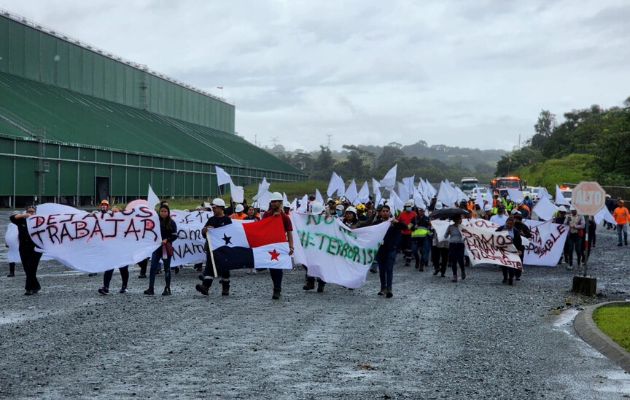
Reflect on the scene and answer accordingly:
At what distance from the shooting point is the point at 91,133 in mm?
50906

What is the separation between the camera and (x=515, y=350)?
10664 millimetres

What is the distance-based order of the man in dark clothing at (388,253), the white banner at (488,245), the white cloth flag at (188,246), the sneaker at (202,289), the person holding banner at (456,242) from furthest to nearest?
the white cloth flag at (188,246), the white banner at (488,245), the person holding banner at (456,242), the man in dark clothing at (388,253), the sneaker at (202,289)

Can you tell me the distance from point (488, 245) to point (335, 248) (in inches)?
199

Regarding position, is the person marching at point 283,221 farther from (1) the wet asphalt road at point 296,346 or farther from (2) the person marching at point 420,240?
(2) the person marching at point 420,240

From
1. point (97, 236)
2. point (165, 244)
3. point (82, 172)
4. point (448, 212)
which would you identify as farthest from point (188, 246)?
point (82, 172)

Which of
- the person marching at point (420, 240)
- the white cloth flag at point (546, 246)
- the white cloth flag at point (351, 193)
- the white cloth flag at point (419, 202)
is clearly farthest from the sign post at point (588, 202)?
the white cloth flag at point (351, 193)

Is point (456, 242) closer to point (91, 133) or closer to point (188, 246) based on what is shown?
point (188, 246)

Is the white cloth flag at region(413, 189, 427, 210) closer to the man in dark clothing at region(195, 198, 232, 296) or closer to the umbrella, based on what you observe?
the umbrella

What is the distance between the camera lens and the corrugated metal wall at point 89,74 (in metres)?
56.2

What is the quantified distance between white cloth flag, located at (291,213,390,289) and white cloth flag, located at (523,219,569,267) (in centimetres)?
827

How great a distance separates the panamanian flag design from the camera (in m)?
16.0

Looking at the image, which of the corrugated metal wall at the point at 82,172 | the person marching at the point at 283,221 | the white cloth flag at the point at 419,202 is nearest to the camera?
the person marching at the point at 283,221

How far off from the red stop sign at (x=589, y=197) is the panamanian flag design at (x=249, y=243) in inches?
248

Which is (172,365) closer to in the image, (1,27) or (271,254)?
(271,254)
